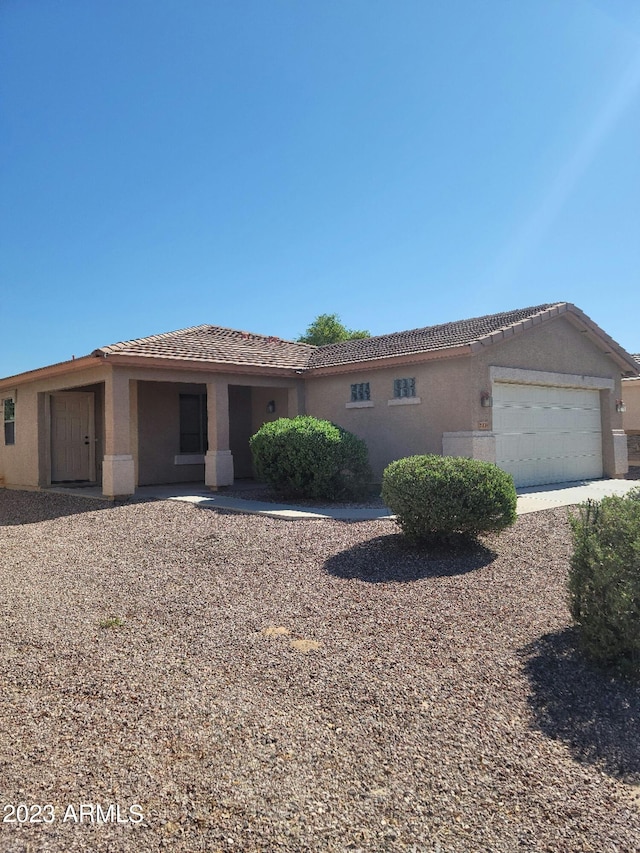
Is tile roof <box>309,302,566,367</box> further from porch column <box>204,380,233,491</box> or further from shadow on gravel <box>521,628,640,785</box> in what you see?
shadow on gravel <box>521,628,640,785</box>

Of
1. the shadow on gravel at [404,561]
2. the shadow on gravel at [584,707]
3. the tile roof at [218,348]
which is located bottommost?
the shadow on gravel at [584,707]

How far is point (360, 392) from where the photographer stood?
14.1 metres

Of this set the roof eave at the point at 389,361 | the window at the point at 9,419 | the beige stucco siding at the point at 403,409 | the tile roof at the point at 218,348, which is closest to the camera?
the roof eave at the point at 389,361

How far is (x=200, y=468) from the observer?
16.3 m

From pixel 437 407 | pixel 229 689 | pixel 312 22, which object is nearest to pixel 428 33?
pixel 312 22

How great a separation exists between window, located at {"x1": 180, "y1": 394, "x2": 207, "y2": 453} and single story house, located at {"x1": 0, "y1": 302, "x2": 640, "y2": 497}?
3cm

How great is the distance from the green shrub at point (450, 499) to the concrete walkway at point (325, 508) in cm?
215

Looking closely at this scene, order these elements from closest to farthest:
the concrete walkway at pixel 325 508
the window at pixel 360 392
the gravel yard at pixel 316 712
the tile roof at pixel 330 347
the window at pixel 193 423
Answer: the gravel yard at pixel 316 712 < the concrete walkway at pixel 325 508 < the tile roof at pixel 330 347 < the window at pixel 360 392 < the window at pixel 193 423

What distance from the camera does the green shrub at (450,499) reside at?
683 centimetres

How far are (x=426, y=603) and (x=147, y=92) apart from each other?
10652 millimetres

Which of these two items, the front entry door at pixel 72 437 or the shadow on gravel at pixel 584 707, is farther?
the front entry door at pixel 72 437

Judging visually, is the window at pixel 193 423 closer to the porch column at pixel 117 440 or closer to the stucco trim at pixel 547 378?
the porch column at pixel 117 440

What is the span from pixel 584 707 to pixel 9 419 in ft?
56.9

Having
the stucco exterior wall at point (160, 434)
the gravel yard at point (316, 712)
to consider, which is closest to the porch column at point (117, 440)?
the stucco exterior wall at point (160, 434)
